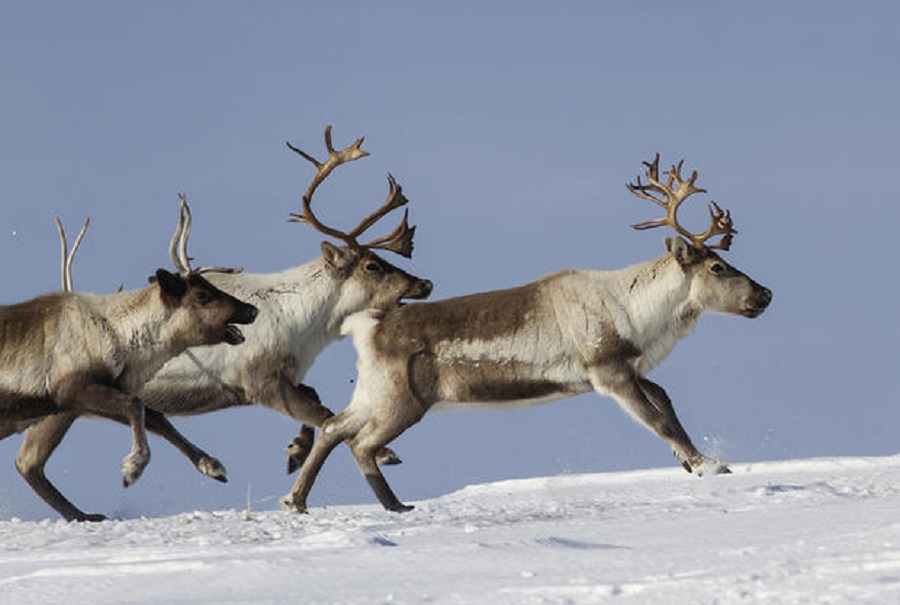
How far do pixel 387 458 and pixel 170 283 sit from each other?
2.21 metres

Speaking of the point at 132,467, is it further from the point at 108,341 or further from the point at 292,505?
the point at 292,505

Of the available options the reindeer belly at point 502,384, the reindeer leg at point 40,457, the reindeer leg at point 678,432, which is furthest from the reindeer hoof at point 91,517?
the reindeer leg at point 678,432

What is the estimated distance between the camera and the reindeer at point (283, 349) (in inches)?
468

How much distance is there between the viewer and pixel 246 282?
41.0ft

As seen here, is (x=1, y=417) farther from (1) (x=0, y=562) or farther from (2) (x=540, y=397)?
(2) (x=540, y=397)

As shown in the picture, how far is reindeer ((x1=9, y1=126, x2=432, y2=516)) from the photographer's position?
39.0 ft

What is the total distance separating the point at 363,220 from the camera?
12.7 m

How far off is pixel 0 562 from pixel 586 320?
5.25 m

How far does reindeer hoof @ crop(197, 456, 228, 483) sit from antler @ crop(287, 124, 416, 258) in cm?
231

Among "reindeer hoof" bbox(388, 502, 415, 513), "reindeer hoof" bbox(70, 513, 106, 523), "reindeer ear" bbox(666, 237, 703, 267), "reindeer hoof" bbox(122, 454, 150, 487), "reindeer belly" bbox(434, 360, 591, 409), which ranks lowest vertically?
"reindeer hoof" bbox(70, 513, 106, 523)

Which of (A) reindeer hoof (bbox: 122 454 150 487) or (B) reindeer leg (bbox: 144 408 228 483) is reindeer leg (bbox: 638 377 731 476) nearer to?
(B) reindeer leg (bbox: 144 408 228 483)

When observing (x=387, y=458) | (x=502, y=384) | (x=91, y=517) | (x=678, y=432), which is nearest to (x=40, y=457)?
(x=91, y=517)

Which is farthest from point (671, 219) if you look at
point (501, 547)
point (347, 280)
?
point (501, 547)

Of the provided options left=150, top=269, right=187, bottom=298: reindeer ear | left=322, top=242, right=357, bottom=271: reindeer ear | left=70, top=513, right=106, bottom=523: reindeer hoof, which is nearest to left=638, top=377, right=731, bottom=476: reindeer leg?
left=322, top=242, right=357, bottom=271: reindeer ear
